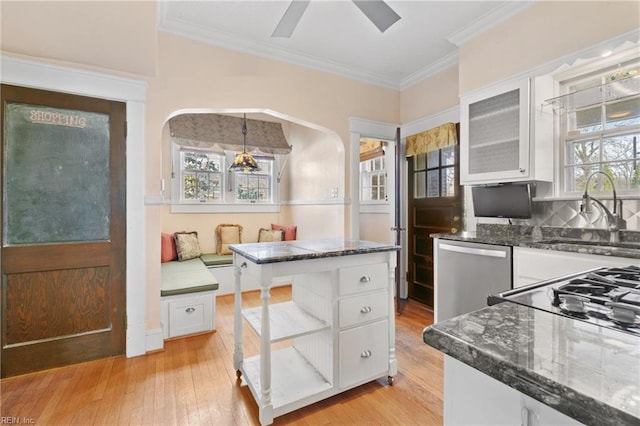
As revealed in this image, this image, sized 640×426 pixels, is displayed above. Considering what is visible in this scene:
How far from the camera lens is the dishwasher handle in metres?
2.15

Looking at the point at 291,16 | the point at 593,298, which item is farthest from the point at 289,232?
the point at 593,298

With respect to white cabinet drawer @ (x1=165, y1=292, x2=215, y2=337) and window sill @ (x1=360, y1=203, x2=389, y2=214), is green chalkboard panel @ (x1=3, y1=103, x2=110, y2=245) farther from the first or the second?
window sill @ (x1=360, y1=203, x2=389, y2=214)

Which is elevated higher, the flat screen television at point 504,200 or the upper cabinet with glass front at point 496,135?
the upper cabinet with glass front at point 496,135

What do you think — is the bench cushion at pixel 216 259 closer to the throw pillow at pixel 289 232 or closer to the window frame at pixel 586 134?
the throw pillow at pixel 289 232

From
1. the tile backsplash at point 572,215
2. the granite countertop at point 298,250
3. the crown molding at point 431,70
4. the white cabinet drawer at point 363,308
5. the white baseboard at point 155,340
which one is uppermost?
the crown molding at point 431,70

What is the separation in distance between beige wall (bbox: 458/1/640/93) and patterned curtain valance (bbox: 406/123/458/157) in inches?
18.1

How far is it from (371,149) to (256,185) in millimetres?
2246

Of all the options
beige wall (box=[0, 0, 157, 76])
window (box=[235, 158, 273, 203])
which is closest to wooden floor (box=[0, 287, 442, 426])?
beige wall (box=[0, 0, 157, 76])

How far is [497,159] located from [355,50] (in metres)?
1.84

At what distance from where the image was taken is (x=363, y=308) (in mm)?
2002

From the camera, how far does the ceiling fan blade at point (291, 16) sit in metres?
1.83

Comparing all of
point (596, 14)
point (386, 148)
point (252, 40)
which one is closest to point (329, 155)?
point (386, 148)

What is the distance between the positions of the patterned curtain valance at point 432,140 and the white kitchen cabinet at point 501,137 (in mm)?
471

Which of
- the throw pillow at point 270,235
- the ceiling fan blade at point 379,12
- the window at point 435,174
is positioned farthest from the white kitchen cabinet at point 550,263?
the throw pillow at point 270,235
